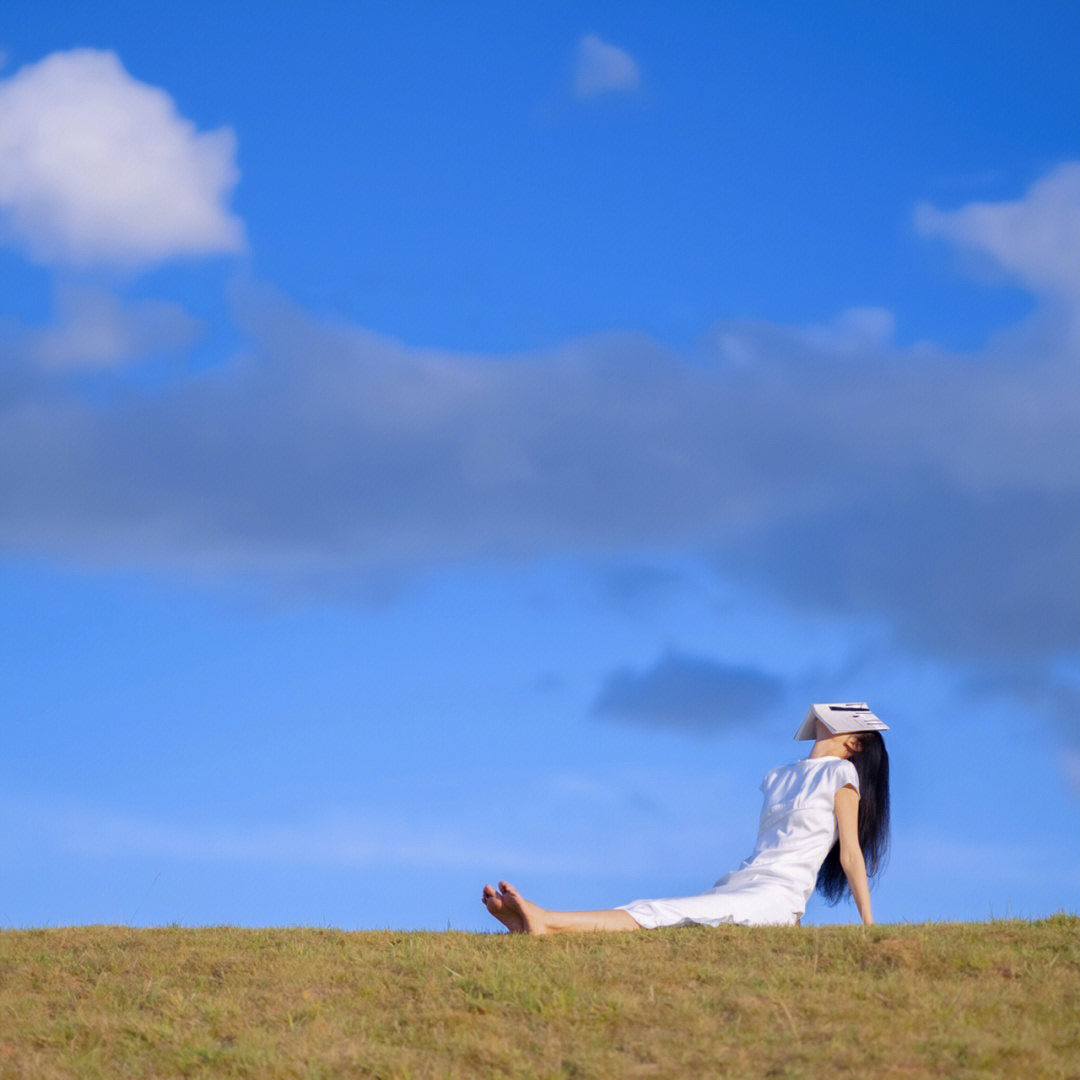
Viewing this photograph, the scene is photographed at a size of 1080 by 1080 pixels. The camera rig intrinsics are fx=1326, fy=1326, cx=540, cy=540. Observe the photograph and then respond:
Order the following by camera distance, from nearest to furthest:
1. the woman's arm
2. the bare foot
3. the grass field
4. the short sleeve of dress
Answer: the grass field, the bare foot, the woman's arm, the short sleeve of dress

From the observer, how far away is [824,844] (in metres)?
13.2

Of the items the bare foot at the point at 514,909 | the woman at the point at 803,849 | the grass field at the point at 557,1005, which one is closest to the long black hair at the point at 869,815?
the woman at the point at 803,849

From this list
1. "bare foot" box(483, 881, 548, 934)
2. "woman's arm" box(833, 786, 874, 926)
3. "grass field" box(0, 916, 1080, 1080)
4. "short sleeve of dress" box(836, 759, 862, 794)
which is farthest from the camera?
"short sleeve of dress" box(836, 759, 862, 794)

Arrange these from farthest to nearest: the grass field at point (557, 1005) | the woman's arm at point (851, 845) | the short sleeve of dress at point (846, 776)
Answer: the short sleeve of dress at point (846, 776)
the woman's arm at point (851, 845)
the grass field at point (557, 1005)

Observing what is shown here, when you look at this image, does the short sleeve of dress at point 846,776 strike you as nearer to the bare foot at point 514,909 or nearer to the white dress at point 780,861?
the white dress at point 780,861

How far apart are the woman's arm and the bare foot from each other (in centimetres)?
322

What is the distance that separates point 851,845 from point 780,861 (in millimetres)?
723

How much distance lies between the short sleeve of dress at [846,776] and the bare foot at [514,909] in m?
3.48

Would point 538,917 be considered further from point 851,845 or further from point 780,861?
point 851,845

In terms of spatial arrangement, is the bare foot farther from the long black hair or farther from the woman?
the long black hair

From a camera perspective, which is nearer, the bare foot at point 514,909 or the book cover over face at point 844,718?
the bare foot at point 514,909

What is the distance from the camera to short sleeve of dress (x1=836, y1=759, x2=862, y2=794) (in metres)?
13.3

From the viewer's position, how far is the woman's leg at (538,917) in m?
11.7

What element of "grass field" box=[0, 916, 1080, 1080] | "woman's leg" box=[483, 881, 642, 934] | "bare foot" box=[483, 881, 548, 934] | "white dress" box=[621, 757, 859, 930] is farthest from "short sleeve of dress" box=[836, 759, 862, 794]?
"bare foot" box=[483, 881, 548, 934]
